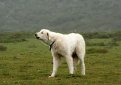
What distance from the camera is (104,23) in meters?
183

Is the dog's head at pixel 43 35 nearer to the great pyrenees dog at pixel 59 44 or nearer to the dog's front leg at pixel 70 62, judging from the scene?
the great pyrenees dog at pixel 59 44

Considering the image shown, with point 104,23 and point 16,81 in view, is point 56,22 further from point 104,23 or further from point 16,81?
point 16,81

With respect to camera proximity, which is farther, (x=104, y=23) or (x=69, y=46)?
(x=104, y=23)

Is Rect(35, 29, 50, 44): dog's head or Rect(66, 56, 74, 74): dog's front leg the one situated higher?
Rect(35, 29, 50, 44): dog's head

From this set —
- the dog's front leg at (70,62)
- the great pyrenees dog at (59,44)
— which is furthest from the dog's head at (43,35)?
the dog's front leg at (70,62)

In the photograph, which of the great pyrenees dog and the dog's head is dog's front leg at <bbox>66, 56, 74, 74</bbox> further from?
the dog's head

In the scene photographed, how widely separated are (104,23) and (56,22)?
23541 mm

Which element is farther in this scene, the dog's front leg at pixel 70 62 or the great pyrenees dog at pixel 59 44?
the dog's front leg at pixel 70 62

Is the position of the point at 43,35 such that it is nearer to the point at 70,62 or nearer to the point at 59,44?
the point at 59,44

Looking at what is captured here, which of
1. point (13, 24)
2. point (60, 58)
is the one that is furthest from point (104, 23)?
point (60, 58)

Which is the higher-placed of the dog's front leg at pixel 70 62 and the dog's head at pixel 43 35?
the dog's head at pixel 43 35

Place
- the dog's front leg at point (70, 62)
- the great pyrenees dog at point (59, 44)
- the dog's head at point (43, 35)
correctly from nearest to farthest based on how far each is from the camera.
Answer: the dog's head at point (43, 35), the great pyrenees dog at point (59, 44), the dog's front leg at point (70, 62)

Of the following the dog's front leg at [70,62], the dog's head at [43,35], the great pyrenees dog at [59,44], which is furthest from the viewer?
the dog's front leg at [70,62]

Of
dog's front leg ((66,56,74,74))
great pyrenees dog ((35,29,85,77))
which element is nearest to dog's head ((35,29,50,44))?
great pyrenees dog ((35,29,85,77))
